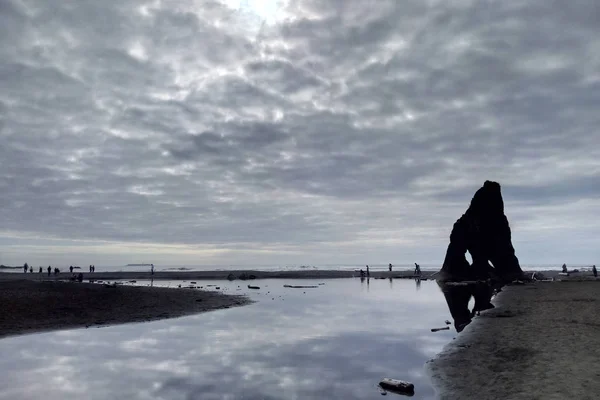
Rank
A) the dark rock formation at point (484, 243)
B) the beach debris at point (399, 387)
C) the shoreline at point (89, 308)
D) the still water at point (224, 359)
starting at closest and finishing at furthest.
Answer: the beach debris at point (399, 387) < the still water at point (224, 359) < the shoreline at point (89, 308) < the dark rock formation at point (484, 243)

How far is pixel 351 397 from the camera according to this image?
1398cm

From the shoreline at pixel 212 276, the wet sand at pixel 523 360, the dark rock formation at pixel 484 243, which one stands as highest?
the dark rock formation at pixel 484 243

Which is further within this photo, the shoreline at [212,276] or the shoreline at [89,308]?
the shoreline at [212,276]

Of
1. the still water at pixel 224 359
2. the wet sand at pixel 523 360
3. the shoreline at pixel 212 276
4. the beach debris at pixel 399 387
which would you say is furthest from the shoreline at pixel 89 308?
the shoreline at pixel 212 276

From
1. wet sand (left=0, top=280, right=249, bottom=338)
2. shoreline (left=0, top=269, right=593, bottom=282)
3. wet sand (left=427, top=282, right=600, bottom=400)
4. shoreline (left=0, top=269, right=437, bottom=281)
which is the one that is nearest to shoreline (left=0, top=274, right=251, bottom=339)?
wet sand (left=0, top=280, right=249, bottom=338)

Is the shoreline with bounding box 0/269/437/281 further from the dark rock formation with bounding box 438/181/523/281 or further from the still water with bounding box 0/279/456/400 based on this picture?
the still water with bounding box 0/279/456/400

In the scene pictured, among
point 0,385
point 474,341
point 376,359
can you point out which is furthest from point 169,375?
point 474,341

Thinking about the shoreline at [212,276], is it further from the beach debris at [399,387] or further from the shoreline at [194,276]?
the beach debris at [399,387]

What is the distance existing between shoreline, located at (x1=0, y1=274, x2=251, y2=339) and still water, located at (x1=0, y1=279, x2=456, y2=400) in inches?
125

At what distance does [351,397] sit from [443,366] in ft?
18.8

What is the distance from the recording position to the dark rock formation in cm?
8675

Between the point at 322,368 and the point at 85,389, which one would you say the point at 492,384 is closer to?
the point at 322,368

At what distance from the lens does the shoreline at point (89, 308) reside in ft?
Answer: 97.6

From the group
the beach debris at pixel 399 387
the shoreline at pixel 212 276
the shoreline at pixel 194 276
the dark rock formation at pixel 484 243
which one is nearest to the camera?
the beach debris at pixel 399 387
